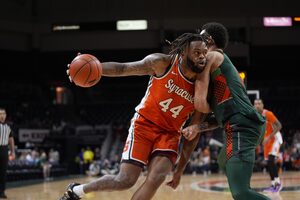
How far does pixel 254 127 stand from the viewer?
3.96 meters

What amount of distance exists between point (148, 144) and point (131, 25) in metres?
18.7

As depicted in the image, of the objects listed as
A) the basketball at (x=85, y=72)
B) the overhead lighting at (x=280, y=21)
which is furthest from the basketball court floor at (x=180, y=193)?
the overhead lighting at (x=280, y=21)

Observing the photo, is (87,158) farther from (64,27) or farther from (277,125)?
(277,125)

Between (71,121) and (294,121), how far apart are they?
37.0 feet

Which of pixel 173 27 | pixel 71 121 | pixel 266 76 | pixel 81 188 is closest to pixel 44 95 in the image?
pixel 71 121

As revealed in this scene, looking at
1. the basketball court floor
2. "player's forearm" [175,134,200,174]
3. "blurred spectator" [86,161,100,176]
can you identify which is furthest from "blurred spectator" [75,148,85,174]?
"player's forearm" [175,134,200,174]

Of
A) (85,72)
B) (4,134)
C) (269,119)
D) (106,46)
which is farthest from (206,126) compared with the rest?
(106,46)

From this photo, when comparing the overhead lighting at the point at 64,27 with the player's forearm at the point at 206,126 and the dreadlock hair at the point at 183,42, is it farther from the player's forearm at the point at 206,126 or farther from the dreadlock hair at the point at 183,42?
the player's forearm at the point at 206,126

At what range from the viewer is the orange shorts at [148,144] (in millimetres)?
4312

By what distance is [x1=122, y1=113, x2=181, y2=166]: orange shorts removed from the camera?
4.31 m

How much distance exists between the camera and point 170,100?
4297 mm

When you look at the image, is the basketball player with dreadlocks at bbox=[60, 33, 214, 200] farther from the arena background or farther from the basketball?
the arena background

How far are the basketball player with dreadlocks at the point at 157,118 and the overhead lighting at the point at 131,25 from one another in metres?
18.5

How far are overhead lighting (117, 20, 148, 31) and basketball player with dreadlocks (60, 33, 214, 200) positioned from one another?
18546 mm
